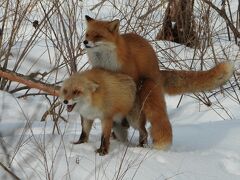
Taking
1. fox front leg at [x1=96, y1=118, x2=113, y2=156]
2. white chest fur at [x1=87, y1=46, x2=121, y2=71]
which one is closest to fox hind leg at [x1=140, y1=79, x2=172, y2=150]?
white chest fur at [x1=87, y1=46, x2=121, y2=71]

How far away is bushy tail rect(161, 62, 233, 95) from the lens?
18.0 ft

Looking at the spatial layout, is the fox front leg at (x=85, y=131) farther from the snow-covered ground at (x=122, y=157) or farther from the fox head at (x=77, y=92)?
the fox head at (x=77, y=92)

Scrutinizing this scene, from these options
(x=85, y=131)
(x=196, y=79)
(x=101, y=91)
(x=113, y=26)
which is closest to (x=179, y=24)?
(x=196, y=79)

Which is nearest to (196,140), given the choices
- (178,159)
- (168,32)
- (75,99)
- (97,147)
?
(178,159)

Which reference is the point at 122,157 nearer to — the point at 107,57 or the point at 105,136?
the point at 105,136

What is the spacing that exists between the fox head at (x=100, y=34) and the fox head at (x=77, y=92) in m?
0.61

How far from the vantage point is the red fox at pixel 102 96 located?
4.59 meters

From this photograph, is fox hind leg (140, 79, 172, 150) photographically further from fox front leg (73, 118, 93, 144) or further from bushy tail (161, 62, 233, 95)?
fox front leg (73, 118, 93, 144)

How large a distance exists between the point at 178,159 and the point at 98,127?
2.04 meters

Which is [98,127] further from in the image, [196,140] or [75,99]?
[75,99]

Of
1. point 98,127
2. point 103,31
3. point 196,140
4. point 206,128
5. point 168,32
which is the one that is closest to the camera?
point 103,31

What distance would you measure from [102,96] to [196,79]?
1.30 metres

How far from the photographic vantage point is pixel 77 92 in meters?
4.59

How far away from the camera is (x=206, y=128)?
6406 mm
